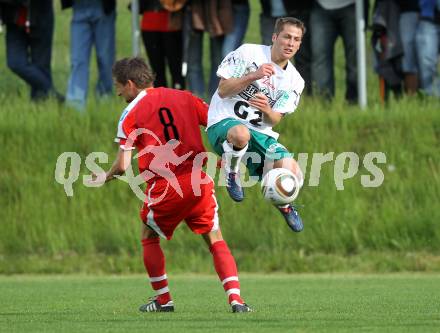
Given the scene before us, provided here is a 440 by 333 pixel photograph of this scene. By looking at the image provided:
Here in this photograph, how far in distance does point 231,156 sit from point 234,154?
3cm

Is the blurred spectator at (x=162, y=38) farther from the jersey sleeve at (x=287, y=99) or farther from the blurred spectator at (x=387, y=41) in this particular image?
the jersey sleeve at (x=287, y=99)

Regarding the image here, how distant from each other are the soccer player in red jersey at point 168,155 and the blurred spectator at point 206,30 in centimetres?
→ 651

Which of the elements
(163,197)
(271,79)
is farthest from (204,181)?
(271,79)

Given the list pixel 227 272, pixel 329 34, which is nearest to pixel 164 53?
pixel 329 34

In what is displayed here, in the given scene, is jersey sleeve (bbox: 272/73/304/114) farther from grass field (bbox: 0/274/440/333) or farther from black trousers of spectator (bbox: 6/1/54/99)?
black trousers of spectator (bbox: 6/1/54/99)

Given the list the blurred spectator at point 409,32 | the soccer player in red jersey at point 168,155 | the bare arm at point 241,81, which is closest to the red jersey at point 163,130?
the soccer player in red jersey at point 168,155

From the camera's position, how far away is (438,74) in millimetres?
18906

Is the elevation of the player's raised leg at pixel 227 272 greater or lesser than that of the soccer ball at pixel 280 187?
lesser

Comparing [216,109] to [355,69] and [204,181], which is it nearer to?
[204,181]

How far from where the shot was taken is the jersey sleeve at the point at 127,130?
1053 centimetres

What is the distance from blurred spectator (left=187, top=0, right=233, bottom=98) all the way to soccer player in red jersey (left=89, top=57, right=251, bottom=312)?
21.4 feet

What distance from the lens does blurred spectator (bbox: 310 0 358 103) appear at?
17000 mm

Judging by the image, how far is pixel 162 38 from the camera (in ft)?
56.7

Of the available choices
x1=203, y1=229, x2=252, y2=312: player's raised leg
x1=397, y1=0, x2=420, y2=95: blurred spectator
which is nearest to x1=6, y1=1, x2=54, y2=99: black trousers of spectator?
x1=397, y1=0, x2=420, y2=95: blurred spectator
